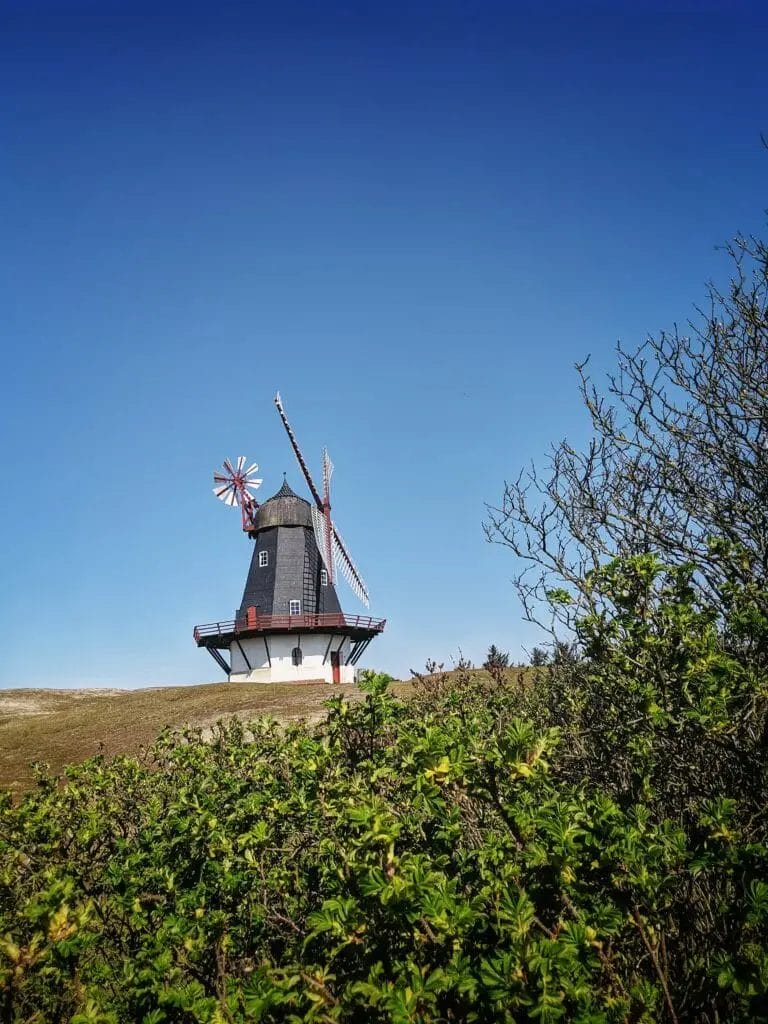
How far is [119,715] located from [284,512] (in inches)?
672

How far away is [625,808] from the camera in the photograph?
3.41 m

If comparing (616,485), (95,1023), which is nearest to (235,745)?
(95,1023)

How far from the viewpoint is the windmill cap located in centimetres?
4562

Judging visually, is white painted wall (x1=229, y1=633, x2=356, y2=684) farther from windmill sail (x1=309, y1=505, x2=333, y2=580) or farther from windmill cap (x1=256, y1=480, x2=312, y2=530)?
windmill cap (x1=256, y1=480, x2=312, y2=530)

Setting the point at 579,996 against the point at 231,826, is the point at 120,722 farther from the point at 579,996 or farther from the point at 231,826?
the point at 579,996

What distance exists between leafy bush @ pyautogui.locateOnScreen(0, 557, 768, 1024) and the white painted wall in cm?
3716

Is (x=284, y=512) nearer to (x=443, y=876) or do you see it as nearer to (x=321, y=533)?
(x=321, y=533)

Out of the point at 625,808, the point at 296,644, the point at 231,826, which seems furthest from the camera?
the point at 296,644

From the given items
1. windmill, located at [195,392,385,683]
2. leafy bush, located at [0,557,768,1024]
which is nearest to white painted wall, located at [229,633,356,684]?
windmill, located at [195,392,385,683]

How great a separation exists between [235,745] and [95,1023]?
355 cm

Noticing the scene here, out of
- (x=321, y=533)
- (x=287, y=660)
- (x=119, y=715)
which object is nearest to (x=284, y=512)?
(x=321, y=533)

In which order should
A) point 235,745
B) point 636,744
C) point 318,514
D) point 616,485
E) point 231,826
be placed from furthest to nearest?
point 318,514 → point 616,485 → point 235,745 → point 231,826 → point 636,744

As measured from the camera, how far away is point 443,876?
2.52 m

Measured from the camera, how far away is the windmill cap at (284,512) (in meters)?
45.6
